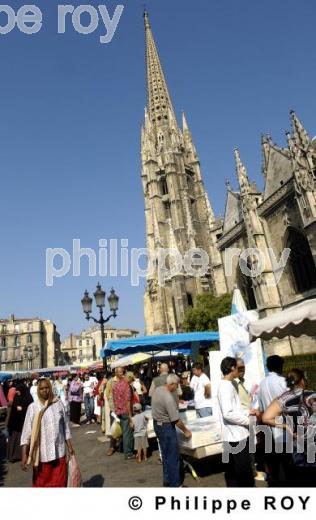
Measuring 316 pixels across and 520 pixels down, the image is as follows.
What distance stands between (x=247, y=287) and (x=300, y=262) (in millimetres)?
6031

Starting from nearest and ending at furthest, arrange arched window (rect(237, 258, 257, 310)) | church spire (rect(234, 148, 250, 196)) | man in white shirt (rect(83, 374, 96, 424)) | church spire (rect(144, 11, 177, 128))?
man in white shirt (rect(83, 374, 96, 424)) < church spire (rect(234, 148, 250, 196)) < arched window (rect(237, 258, 257, 310)) < church spire (rect(144, 11, 177, 128))

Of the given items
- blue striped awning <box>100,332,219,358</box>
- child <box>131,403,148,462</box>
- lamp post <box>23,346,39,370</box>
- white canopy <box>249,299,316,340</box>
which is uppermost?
lamp post <box>23,346,39,370</box>

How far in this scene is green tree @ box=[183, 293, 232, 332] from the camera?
1063 inches

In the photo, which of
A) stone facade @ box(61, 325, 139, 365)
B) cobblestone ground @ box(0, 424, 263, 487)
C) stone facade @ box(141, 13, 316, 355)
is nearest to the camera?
cobblestone ground @ box(0, 424, 263, 487)

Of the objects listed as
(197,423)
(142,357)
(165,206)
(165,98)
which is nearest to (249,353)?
(197,423)

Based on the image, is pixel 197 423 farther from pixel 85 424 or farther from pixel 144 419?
pixel 85 424

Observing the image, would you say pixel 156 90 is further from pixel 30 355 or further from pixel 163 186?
pixel 30 355

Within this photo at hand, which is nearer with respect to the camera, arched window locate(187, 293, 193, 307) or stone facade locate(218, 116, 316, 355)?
stone facade locate(218, 116, 316, 355)

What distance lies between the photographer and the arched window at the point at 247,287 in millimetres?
25962

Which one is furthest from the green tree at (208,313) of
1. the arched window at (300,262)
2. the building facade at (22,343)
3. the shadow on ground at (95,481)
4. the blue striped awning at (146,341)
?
the building facade at (22,343)

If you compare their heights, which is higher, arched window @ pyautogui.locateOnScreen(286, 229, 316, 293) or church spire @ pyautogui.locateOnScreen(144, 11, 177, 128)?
church spire @ pyautogui.locateOnScreen(144, 11, 177, 128)

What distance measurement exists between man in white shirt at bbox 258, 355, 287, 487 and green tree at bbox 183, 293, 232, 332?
876 inches

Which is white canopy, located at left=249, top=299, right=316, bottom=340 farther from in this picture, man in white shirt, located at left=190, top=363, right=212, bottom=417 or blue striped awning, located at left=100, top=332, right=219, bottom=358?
blue striped awning, located at left=100, top=332, right=219, bottom=358

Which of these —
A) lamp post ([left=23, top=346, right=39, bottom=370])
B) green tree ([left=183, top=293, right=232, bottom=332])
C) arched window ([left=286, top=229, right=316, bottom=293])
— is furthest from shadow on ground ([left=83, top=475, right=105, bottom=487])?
lamp post ([left=23, top=346, right=39, bottom=370])
